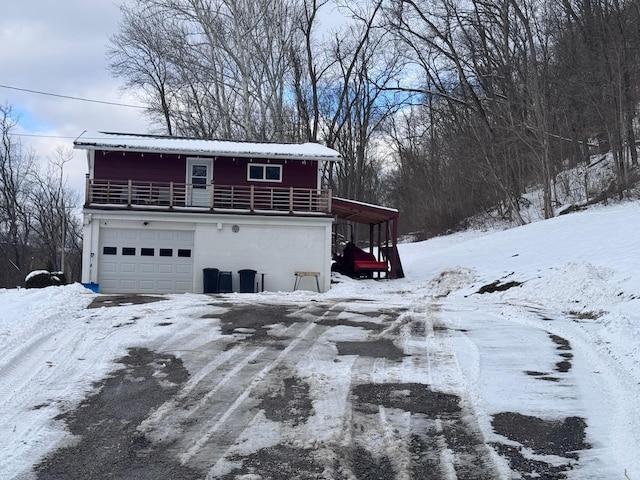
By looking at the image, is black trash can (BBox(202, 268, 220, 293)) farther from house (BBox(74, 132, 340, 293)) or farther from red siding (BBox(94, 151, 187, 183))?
red siding (BBox(94, 151, 187, 183))

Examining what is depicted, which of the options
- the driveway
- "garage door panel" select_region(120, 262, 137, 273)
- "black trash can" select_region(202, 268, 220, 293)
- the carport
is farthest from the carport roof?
the driveway

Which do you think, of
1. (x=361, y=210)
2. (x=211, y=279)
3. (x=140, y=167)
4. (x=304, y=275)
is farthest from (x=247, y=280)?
(x=140, y=167)

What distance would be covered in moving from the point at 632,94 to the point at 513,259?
1291cm

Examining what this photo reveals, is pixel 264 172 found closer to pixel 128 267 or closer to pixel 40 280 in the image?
pixel 128 267

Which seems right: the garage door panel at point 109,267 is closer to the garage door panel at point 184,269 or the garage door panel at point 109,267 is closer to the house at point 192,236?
the house at point 192,236

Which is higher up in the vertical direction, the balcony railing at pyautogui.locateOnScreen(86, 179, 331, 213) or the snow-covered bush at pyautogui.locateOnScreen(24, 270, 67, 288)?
the balcony railing at pyautogui.locateOnScreen(86, 179, 331, 213)

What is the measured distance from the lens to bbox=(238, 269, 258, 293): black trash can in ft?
64.1

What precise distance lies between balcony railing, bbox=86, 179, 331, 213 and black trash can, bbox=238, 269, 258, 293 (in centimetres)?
233

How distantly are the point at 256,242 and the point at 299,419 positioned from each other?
50.3 ft

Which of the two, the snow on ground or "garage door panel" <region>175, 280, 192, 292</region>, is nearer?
the snow on ground

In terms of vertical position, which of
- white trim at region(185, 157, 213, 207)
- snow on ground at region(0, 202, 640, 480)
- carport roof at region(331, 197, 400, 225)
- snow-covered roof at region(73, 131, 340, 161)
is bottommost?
snow on ground at region(0, 202, 640, 480)

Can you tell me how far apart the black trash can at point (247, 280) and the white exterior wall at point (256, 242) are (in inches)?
18.5

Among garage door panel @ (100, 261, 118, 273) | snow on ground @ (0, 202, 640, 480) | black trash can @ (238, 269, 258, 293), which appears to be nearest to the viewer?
snow on ground @ (0, 202, 640, 480)

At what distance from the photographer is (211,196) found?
20.3 m
